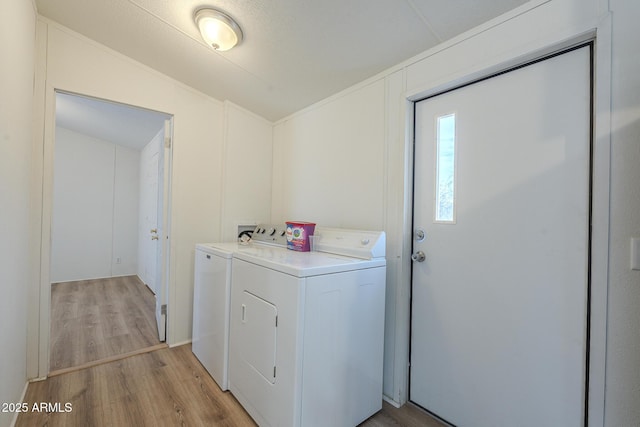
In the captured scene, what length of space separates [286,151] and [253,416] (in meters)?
2.16

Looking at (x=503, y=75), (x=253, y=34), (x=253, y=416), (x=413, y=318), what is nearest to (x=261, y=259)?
(x=253, y=416)

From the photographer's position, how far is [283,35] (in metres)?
1.67

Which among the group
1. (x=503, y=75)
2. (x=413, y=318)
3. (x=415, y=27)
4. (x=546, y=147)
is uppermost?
(x=415, y=27)

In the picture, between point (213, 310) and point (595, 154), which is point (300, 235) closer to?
point (213, 310)

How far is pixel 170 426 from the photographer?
148 cm

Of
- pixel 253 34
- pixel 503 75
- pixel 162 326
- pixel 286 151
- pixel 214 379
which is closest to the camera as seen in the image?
pixel 503 75

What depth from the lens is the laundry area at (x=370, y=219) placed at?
1.13 meters

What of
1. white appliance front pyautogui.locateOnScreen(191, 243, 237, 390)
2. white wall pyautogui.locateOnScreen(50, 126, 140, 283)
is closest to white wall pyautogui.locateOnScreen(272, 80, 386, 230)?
white appliance front pyautogui.locateOnScreen(191, 243, 237, 390)

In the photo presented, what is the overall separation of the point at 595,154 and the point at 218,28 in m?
1.94

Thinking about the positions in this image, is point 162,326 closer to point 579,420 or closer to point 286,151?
point 286,151

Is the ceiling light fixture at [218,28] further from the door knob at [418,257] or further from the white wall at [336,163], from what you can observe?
the door knob at [418,257]

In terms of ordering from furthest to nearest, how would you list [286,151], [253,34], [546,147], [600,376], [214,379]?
[286,151] < [214,379] < [253,34] < [546,147] < [600,376]

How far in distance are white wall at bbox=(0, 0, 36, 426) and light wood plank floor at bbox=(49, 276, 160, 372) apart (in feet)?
1.57

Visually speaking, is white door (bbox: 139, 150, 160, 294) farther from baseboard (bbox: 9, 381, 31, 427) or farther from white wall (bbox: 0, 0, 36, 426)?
white wall (bbox: 0, 0, 36, 426)
